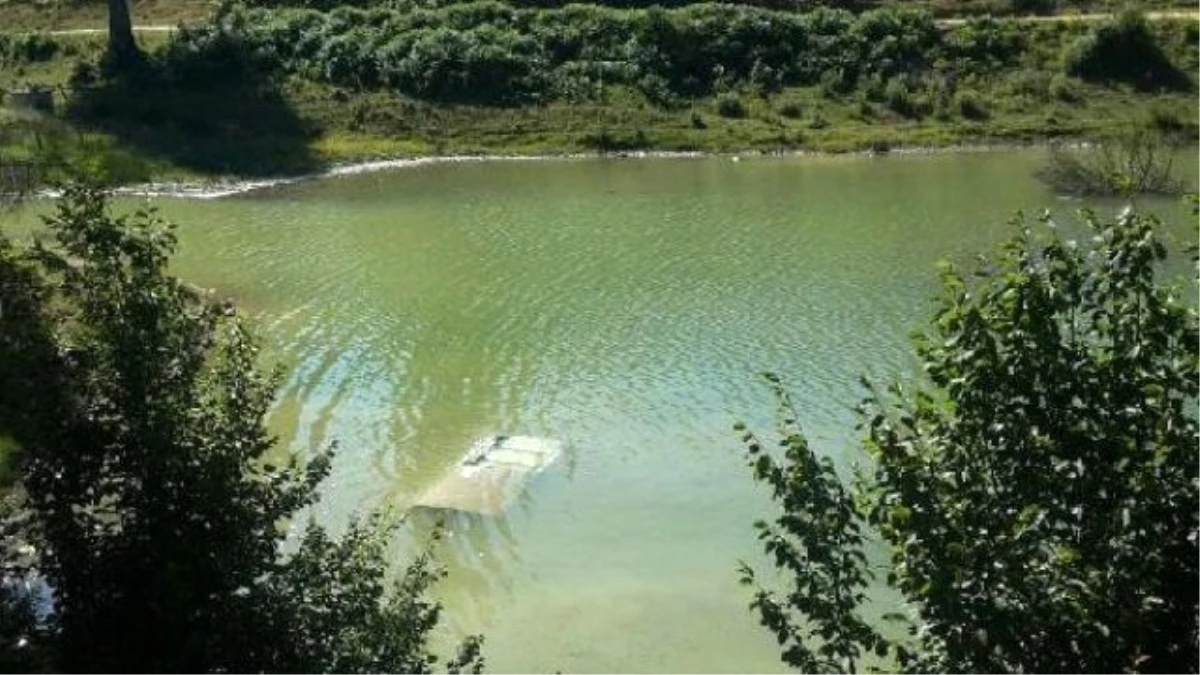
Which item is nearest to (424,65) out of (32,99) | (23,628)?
(32,99)

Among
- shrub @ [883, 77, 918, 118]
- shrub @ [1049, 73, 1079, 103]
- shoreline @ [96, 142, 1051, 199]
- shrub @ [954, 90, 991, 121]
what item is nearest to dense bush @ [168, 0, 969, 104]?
shrub @ [883, 77, 918, 118]

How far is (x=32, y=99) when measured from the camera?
7394 centimetres

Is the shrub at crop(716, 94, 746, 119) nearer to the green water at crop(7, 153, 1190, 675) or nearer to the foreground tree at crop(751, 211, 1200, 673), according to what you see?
the green water at crop(7, 153, 1190, 675)

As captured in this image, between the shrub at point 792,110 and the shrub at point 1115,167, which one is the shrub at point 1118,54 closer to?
the shrub at point 792,110

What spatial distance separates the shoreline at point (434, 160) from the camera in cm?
6341

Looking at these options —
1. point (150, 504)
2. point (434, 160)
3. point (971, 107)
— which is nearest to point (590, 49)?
point (434, 160)

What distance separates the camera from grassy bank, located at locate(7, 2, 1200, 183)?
6950 cm

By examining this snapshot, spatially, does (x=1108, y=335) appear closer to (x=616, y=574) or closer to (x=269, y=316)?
(x=616, y=574)

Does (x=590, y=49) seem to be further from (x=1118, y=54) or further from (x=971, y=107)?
(x=1118, y=54)

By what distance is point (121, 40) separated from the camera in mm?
79500

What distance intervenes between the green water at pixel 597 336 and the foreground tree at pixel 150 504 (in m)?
8.00

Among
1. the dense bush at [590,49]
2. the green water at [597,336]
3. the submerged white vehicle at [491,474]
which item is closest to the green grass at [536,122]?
the dense bush at [590,49]

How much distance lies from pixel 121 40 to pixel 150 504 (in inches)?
2812

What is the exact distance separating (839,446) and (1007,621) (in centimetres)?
1892
